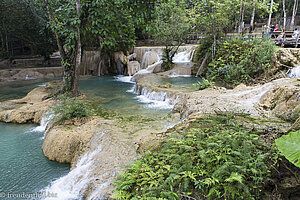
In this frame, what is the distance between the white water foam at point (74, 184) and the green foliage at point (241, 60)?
10477 mm

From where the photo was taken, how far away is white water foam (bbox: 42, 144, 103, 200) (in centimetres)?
460

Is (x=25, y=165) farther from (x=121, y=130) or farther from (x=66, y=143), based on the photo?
(x=121, y=130)

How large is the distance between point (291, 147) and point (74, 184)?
177 inches

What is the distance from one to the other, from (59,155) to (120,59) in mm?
→ 17212

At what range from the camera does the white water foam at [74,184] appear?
460 cm

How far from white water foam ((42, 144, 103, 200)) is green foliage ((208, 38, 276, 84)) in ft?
34.4

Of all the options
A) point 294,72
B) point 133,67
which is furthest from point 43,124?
point 133,67

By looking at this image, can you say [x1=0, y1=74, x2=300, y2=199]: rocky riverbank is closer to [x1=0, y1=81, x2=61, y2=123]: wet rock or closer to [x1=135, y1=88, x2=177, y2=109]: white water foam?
[x1=0, y1=81, x2=61, y2=123]: wet rock

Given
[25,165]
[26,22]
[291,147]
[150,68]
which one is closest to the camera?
[291,147]

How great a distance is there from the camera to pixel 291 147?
2.06m

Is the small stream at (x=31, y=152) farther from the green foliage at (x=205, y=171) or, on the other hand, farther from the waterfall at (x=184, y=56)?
the waterfall at (x=184, y=56)

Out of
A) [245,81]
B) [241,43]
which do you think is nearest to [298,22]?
[241,43]

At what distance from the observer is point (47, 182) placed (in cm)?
537

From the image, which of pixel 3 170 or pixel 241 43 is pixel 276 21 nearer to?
pixel 241 43
